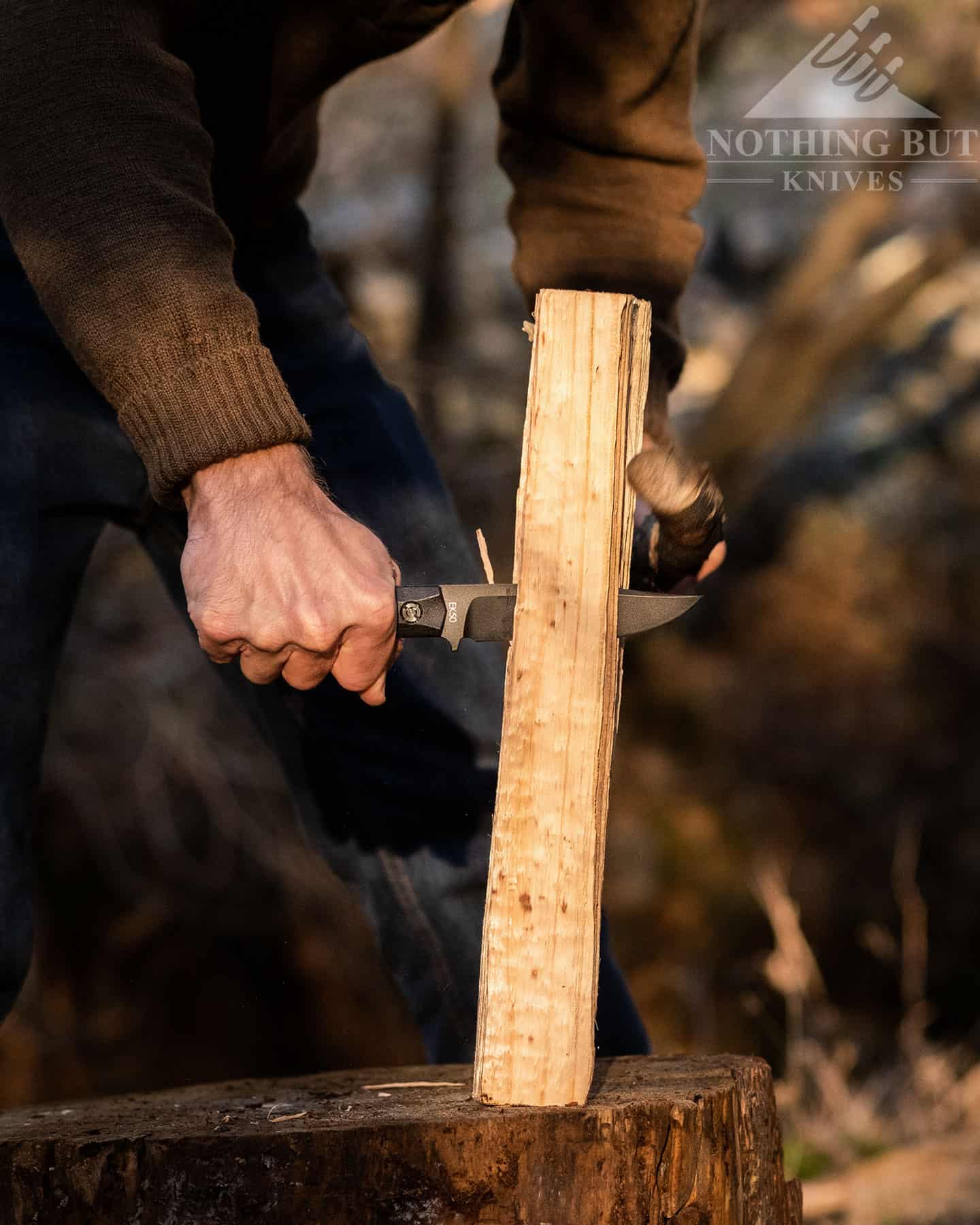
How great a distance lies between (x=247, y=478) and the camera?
1353 millimetres

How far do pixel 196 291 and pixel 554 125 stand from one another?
1.03 m

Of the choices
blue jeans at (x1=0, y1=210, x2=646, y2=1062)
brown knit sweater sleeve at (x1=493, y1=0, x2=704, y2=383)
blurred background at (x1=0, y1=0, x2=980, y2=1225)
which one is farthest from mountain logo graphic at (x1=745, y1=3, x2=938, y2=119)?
blue jeans at (x1=0, y1=210, x2=646, y2=1062)

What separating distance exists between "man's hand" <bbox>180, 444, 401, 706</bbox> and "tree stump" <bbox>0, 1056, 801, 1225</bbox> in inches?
19.9

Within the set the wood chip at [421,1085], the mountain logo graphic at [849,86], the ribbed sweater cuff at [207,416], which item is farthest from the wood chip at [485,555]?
the mountain logo graphic at [849,86]

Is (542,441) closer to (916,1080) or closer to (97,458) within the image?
(97,458)

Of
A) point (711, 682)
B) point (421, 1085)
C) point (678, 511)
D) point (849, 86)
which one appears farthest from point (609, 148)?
point (711, 682)

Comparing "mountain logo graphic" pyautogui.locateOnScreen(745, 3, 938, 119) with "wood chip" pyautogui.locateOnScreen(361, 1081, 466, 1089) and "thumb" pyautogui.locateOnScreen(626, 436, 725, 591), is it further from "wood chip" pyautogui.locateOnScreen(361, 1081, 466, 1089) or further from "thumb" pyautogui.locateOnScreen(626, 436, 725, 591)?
"wood chip" pyautogui.locateOnScreen(361, 1081, 466, 1089)

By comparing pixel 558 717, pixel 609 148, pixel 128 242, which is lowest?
pixel 558 717

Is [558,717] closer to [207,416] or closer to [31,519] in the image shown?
[207,416]

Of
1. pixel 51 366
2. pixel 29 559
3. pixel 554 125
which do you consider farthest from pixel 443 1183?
pixel 554 125

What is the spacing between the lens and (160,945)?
6.66 metres

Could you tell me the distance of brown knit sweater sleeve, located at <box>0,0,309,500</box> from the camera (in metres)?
1.35

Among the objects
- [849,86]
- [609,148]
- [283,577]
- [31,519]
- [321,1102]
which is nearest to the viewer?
[283,577]

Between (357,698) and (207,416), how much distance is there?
66 centimetres
